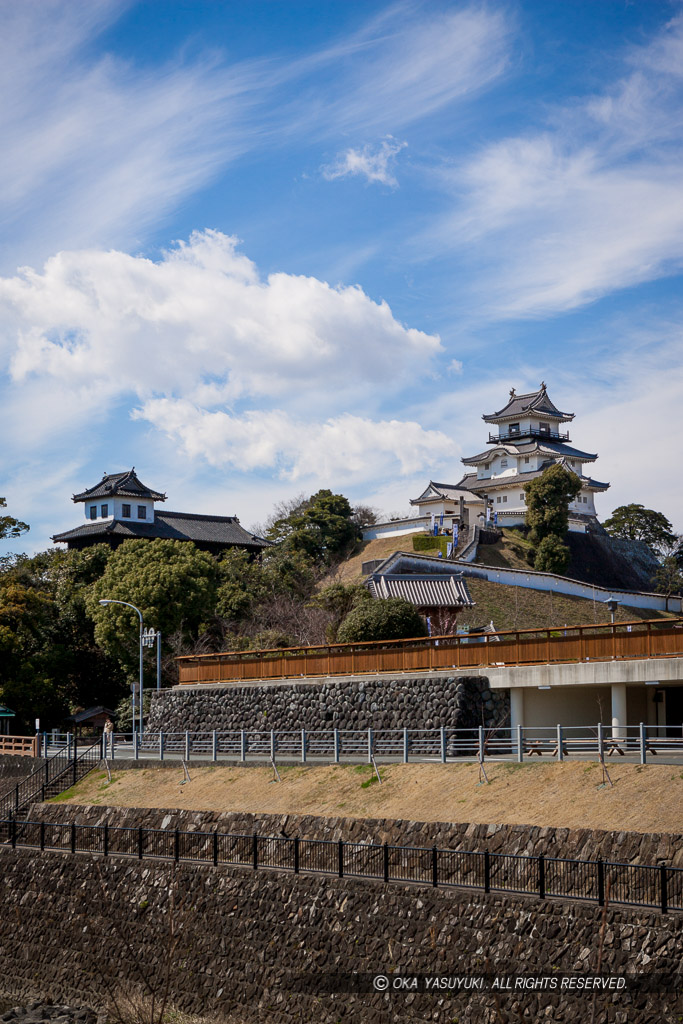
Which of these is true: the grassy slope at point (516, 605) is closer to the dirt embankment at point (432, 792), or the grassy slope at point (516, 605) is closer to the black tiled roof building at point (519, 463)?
the black tiled roof building at point (519, 463)

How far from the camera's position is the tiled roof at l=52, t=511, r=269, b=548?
251 feet

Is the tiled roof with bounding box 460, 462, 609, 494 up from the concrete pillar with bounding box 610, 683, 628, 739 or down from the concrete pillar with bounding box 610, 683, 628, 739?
up

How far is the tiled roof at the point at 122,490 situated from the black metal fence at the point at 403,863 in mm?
50306

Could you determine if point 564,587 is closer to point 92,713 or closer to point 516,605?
point 516,605

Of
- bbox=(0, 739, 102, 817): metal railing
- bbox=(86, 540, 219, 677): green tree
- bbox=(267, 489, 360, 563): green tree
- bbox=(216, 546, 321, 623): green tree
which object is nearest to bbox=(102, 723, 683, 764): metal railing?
bbox=(0, 739, 102, 817): metal railing

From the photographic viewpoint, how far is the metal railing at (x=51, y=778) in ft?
116

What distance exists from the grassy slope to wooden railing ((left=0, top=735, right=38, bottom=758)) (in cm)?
2569

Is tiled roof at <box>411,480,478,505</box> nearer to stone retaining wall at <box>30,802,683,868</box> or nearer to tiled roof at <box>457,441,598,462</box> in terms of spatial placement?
tiled roof at <box>457,441,598,462</box>

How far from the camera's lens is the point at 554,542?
80.8 meters

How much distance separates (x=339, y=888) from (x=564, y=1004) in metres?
5.54

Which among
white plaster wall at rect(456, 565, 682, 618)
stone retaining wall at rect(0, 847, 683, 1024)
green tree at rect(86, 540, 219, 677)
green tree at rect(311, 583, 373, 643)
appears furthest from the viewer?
white plaster wall at rect(456, 565, 682, 618)

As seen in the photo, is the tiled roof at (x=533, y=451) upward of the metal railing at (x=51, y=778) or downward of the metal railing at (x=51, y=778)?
upward

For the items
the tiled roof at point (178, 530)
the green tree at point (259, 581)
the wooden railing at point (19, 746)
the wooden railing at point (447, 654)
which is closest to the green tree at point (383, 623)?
the wooden railing at point (447, 654)

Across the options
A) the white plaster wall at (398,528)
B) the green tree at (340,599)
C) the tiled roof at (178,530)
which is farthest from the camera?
the white plaster wall at (398,528)
